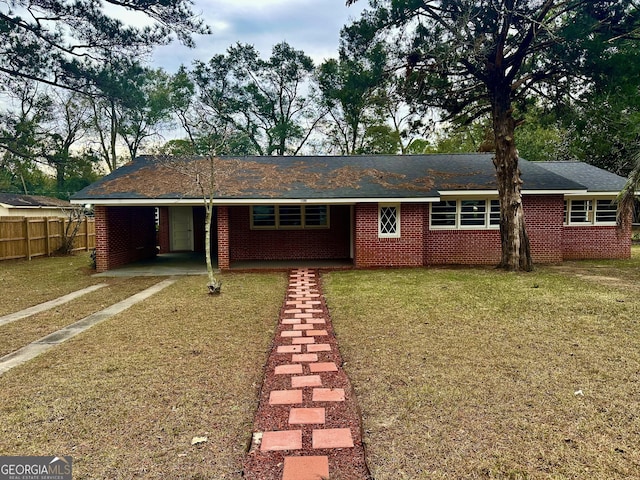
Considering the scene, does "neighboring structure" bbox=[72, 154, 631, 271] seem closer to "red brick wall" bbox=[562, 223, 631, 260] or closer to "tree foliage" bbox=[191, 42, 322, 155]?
"red brick wall" bbox=[562, 223, 631, 260]

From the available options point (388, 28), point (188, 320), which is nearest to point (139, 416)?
point (188, 320)

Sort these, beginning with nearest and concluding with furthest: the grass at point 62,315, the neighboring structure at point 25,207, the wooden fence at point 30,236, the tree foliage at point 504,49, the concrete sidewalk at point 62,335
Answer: the concrete sidewalk at point 62,335, the grass at point 62,315, the tree foliage at point 504,49, the wooden fence at point 30,236, the neighboring structure at point 25,207

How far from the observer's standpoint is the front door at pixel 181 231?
54.6 feet

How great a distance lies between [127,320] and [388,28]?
9179mm

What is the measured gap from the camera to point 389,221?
1195 centimetres

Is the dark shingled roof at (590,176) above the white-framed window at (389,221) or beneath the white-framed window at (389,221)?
above

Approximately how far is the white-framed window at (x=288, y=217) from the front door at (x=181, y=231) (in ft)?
13.8

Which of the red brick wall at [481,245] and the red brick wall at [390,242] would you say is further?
the red brick wall at [481,245]

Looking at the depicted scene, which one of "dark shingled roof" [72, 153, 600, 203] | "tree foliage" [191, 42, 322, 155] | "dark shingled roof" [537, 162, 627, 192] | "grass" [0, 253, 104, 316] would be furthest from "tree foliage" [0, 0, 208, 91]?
"tree foliage" [191, 42, 322, 155]

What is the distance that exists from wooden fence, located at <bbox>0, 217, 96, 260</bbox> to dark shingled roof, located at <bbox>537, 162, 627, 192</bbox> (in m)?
18.3

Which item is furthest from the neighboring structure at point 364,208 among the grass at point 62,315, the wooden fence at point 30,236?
the wooden fence at point 30,236

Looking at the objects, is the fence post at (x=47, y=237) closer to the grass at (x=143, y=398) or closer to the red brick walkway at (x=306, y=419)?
the grass at (x=143, y=398)

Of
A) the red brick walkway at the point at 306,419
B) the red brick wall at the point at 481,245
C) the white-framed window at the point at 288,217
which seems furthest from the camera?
the white-framed window at the point at 288,217

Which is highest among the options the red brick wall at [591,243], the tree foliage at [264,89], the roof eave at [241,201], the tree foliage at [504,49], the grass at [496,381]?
the tree foliage at [264,89]
